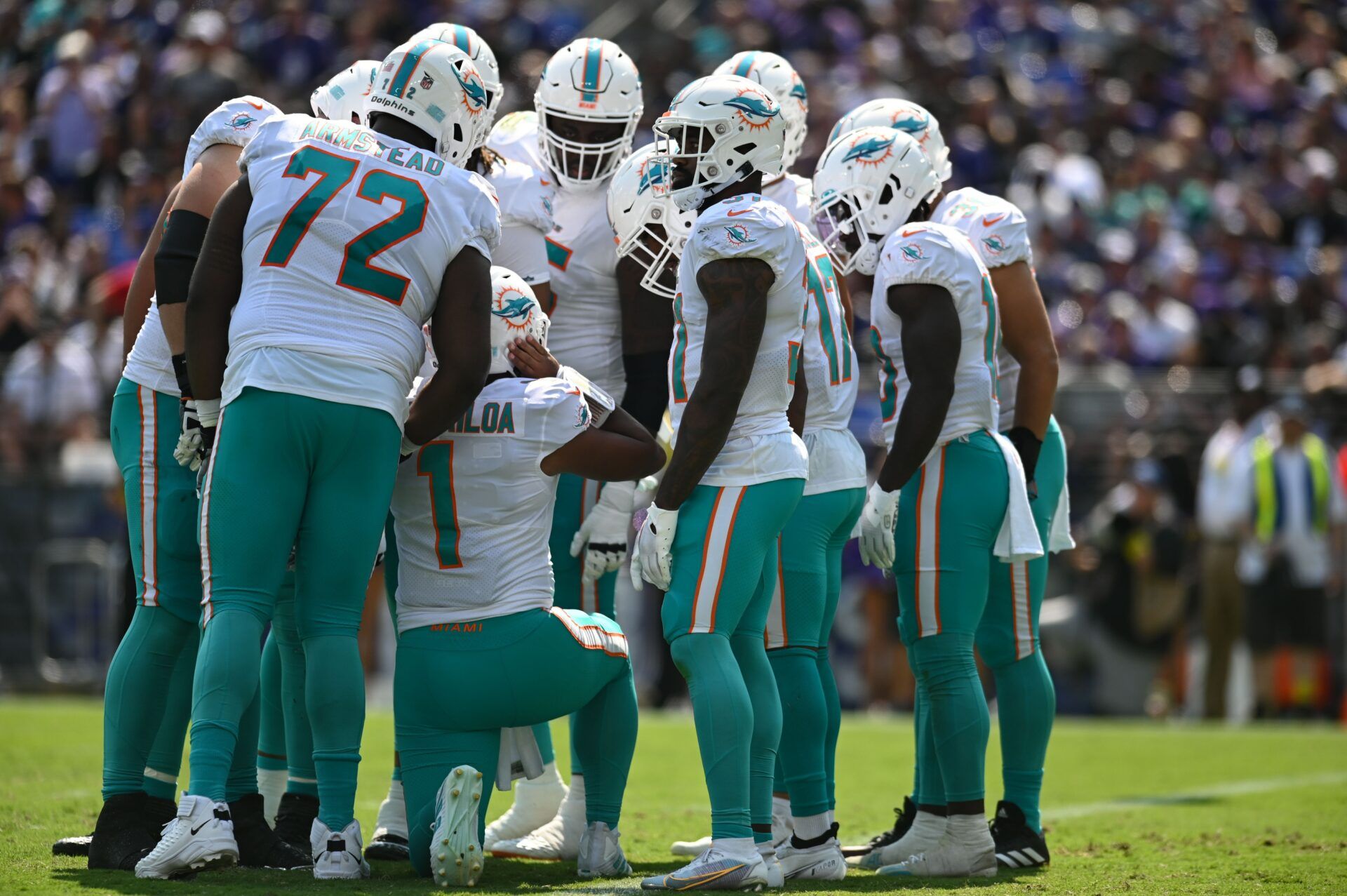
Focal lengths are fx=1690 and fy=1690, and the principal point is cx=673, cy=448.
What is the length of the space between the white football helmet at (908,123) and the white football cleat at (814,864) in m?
2.30

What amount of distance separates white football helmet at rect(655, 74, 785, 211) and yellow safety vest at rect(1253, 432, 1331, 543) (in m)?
7.43

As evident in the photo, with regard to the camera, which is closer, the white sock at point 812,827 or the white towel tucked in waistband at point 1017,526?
the white sock at point 812,827

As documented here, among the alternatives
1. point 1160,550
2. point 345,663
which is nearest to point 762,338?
point 345,663

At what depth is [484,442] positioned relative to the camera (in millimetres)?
4621

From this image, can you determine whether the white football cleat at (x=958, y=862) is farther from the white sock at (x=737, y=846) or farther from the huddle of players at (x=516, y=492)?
the white sock at (x=737, y=846)

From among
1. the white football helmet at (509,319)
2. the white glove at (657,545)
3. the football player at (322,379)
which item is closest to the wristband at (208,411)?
the football player at (322,379)

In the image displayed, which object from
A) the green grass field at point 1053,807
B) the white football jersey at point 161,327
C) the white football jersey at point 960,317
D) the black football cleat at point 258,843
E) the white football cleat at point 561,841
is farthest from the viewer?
the white football cleat at point 561,841

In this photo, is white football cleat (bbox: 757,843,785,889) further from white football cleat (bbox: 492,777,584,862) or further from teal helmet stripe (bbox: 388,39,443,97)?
teal helmet stripe (bbox: 388,39,443,97)

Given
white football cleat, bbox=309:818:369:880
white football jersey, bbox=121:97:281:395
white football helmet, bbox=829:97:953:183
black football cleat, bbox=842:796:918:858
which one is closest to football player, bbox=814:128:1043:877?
black football cleat, bbox=842:796:918:858

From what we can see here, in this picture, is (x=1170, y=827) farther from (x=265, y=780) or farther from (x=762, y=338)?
(x=265, y=780)

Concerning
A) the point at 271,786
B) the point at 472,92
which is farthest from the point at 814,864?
the point at 472,92

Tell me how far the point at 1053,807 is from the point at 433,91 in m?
4.09

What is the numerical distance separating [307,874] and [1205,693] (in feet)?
27.5

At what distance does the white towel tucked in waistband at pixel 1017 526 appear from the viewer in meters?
5.23
